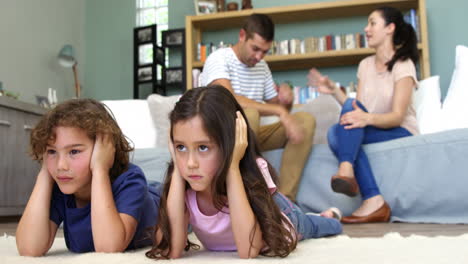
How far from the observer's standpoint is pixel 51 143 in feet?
3.31

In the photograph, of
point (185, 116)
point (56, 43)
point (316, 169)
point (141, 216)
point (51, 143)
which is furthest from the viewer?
point (56, 43)

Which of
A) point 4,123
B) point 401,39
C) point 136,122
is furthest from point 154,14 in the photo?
point 401,39

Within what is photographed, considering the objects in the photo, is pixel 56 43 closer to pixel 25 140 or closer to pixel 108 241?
pixel 25 140

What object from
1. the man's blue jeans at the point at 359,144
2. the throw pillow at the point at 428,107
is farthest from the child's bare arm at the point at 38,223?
the throw pillow at the point at 428,107

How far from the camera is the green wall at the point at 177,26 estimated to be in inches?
160

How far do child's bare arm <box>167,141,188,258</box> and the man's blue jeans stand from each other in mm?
1138

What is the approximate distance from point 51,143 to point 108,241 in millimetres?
245

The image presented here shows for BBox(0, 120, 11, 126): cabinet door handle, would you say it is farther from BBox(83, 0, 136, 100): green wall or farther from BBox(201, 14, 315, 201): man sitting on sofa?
BBox(83, 0, 136, 100): green wall

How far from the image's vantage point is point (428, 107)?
2459 millimetres

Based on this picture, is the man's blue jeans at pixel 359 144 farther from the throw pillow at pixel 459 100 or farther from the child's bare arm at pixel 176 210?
the child's bare arm at pixel 176 210

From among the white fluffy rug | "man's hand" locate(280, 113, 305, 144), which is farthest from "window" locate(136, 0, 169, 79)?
the white fluffy rug

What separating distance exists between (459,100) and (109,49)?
3.63 meters

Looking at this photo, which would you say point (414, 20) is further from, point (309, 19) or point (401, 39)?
point (401, 39)

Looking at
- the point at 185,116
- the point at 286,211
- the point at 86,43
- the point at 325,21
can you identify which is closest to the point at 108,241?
the point at 185,116
